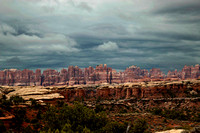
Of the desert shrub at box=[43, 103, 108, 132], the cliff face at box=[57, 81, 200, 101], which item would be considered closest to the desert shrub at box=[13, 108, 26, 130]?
the desert shrub at box=[43, 103, 108, 132]

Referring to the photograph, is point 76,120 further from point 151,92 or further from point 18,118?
point 151,92

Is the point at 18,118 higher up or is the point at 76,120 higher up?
the point at 76,120

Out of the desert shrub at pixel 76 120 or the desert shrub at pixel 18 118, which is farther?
the desert shrub at pixel 18 118

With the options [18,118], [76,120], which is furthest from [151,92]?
[76,120]

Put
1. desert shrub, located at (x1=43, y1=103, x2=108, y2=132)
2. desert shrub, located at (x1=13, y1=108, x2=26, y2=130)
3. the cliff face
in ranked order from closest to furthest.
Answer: desert shrub, located at (x1=43, y1=103, x2=108, y2=132), desert shrub, located at (x1=13, y1=108, x2=26, y2=130), the cliff face

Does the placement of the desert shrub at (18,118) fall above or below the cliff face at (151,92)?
above

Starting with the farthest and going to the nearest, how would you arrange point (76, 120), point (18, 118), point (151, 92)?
1. point (151, 92)
2. point (18, 118)
3. point (76, 120)

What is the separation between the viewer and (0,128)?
30375mm

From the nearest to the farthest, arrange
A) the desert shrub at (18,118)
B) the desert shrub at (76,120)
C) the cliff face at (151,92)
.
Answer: the desert shrub at (76,120) < the desert shrub at (18,118) < the cliff face at (151,92)

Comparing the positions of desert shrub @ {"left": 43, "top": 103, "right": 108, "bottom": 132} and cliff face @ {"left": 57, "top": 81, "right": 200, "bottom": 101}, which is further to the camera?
cliff face @ {"left": 57, "top": 81, "right": 200, "bottom": 101}

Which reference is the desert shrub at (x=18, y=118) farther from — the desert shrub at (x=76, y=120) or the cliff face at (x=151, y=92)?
the cliff face at (x=151, y=92)

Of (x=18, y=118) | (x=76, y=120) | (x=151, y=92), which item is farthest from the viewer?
(x=151, y=92)

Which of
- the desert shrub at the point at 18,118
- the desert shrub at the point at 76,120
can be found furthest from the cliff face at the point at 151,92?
the desert shrub at the point at 76,120

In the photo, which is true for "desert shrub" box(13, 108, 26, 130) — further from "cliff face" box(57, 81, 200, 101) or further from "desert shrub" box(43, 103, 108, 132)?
"cliff face" box(57, 81, 200, 101)
